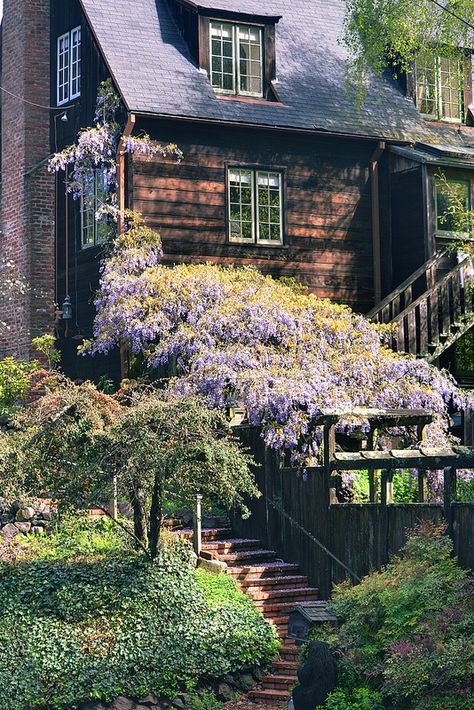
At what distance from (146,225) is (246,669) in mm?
10799

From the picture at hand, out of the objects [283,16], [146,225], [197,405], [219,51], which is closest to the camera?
[197,405]

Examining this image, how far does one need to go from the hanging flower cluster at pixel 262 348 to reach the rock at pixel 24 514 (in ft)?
10.6

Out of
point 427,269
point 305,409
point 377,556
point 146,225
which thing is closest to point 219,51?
point 146,225

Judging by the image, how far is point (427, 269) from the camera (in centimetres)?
2631

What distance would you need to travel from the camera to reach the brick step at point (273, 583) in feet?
61.6

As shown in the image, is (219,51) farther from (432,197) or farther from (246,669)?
(246,669)

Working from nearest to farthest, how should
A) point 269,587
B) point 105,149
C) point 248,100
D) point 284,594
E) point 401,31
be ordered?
point 284,594 → point 269,587 → point 105,149 → point 401,31 → point 248,100

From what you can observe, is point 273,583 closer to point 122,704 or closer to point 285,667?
point 285,667

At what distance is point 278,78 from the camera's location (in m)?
27.9

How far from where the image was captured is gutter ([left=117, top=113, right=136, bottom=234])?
25.0m

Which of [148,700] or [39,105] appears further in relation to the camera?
[39,105]

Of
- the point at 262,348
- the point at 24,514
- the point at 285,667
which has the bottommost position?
the point at 285,667

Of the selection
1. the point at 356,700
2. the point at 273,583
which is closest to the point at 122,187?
the point at 273,583

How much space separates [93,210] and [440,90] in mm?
9002
